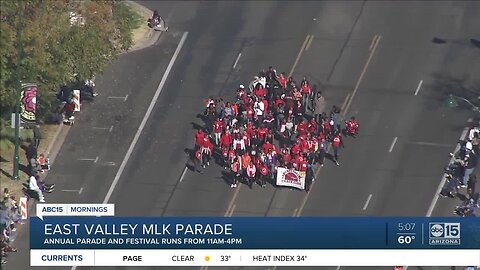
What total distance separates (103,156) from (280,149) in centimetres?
779

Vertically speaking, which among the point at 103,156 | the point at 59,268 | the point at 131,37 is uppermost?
the point at 131,37

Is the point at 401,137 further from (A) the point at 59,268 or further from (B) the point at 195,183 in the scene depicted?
(A) the point at 59,268

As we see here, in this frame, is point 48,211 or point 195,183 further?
point 195,183

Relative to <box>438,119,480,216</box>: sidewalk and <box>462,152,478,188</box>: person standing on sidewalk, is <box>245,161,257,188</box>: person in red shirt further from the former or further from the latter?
<box>462,152,478,188</box>: person standing on sidewalk

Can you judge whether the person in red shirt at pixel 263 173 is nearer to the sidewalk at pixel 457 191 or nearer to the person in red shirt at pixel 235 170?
the person in red shirt at pixel 235 170

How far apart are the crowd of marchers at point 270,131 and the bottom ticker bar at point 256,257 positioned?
1003 centimetres

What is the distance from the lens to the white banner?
2621 inches


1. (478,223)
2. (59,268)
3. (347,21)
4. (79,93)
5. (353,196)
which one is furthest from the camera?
(347,21)

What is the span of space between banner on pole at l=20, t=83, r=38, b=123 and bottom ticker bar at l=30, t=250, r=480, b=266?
10.7 m

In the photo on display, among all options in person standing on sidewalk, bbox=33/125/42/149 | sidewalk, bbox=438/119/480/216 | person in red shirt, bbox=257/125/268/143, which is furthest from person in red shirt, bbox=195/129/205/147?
sidewalk, bbox=438/119/480/216

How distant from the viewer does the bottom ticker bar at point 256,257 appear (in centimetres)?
5531

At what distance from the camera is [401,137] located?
69938 mm

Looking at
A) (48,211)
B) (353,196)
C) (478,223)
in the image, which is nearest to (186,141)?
(353,196)

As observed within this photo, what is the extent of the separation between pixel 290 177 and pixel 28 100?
37.2ft
